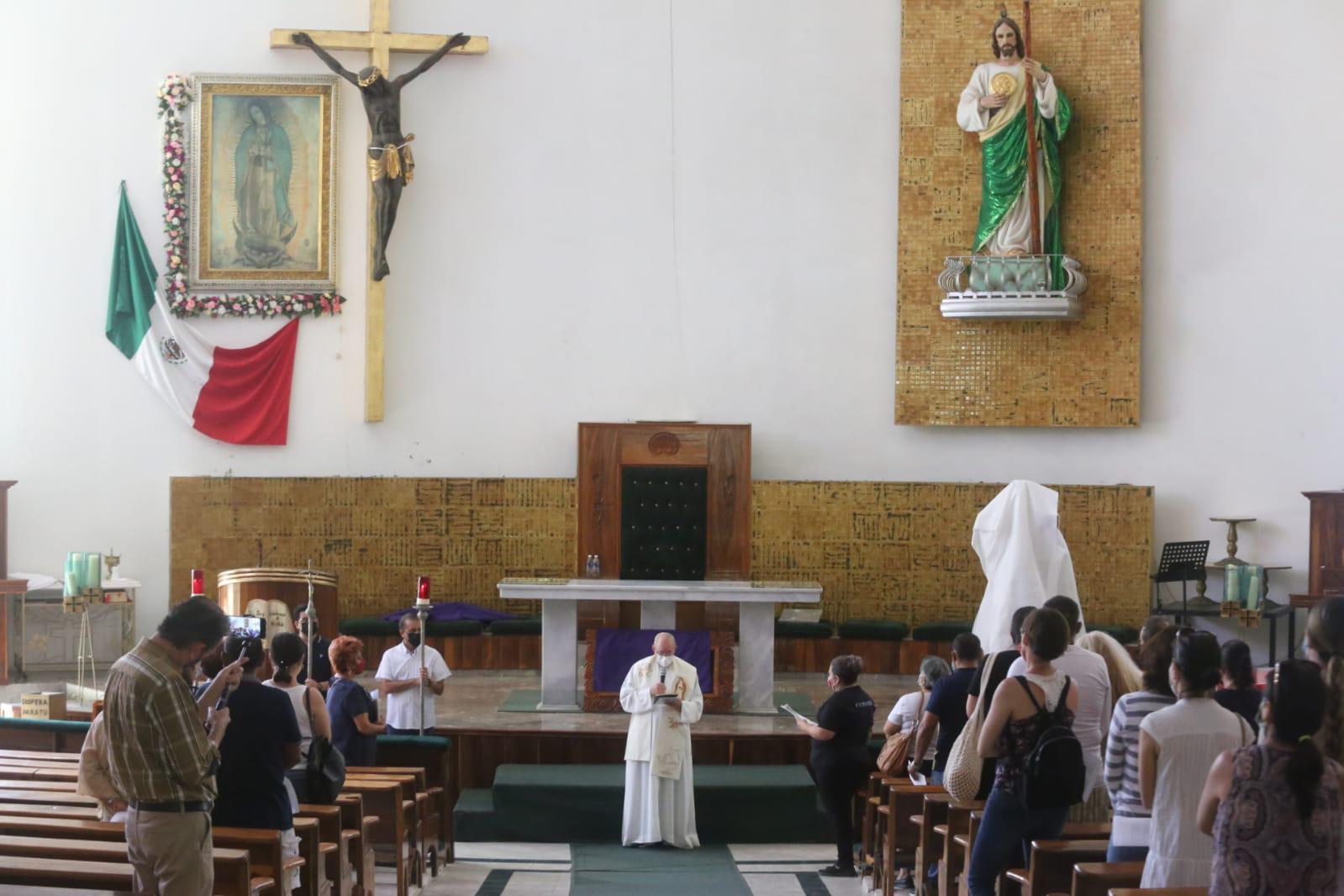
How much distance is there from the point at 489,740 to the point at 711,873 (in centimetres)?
244

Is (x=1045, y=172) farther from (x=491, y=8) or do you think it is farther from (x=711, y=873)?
(x=711, y=873)

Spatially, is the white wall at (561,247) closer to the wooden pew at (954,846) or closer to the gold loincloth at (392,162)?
the gold loincloth at (392,162)

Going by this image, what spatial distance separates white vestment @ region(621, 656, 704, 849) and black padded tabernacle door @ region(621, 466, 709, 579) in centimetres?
409

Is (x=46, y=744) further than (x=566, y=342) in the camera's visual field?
No

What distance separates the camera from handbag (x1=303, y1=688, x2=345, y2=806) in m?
6.46

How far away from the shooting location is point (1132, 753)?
4859 millimetres

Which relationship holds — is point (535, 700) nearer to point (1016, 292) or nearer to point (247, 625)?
point (247, 625)

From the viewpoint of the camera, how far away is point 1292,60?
1372 centimetres

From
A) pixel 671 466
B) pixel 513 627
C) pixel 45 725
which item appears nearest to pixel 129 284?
pixel 513 627

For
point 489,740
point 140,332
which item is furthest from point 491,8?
point 489,740

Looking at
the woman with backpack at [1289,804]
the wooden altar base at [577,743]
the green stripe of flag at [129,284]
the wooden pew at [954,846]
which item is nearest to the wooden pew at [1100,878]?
the woman with backpack at [1289,804]

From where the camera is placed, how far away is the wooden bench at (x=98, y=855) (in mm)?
4984

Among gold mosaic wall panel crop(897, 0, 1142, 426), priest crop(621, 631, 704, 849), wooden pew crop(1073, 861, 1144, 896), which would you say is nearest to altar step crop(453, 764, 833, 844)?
priest crop(621, 631, 704, 849)

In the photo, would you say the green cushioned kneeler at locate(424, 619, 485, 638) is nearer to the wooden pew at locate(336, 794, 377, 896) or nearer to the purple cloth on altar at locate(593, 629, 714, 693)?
the purple cloth on altar at locate(593, 629, 714, 693)
